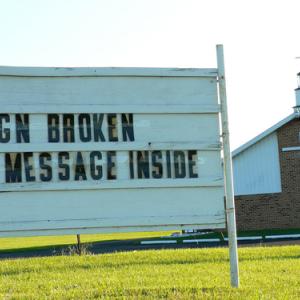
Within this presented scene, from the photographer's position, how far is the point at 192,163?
7.81 metres

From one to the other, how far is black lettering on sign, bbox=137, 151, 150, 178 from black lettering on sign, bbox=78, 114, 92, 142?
610mm

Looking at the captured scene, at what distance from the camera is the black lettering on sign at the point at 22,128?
737cm

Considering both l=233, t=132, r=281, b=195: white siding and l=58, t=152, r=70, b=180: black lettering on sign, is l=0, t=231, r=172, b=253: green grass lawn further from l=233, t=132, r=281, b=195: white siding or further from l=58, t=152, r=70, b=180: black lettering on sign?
l=58, t=152, r=70, b=180: black lettering on sign

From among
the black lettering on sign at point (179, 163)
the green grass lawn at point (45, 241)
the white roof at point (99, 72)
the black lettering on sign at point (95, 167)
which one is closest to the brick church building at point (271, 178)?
the green grass lawn at point (45, 241)

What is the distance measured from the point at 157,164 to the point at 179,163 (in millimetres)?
260

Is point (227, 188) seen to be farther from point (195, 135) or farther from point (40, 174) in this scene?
point (40, 174)

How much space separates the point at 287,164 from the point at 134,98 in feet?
84.0

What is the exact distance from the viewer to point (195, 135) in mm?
7805

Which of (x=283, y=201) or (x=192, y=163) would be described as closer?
(x=192, y=163)

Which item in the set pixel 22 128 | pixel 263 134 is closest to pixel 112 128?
pixel 22 128

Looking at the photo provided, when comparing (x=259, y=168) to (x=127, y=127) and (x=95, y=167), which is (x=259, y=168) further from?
(x=95, y=167)

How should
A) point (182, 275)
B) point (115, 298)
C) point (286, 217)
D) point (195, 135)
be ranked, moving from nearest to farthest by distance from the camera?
point (115, 298) < point (195, 135) < point (182, 275) < point (286, 217)

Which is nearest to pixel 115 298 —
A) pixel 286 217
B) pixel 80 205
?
pixel 80 205

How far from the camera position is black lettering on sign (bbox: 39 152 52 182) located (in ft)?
24.2
